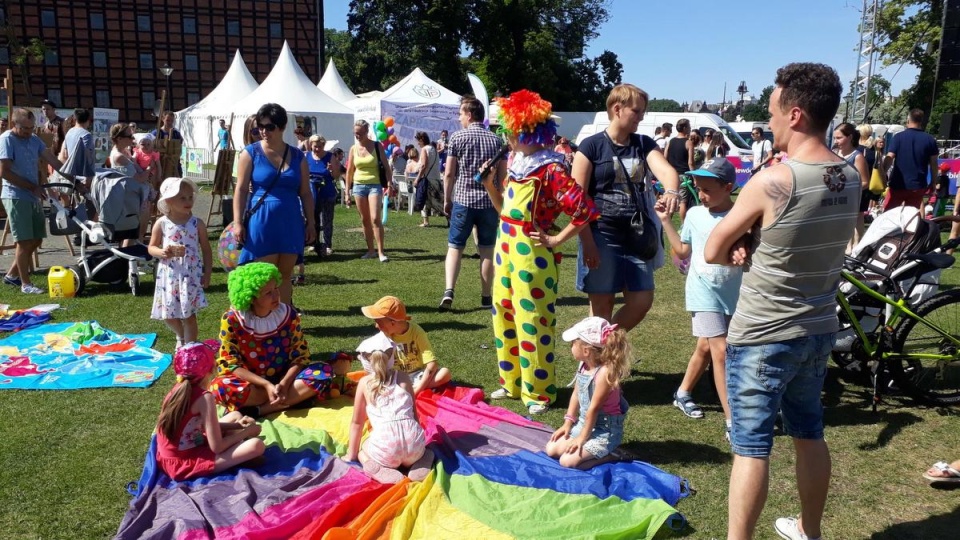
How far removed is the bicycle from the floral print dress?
4499mm

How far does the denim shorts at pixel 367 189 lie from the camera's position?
969 centimetres

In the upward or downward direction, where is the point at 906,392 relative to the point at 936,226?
downward

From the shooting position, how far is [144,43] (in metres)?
52.6

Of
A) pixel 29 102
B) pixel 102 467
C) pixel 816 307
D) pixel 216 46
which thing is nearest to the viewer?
pixel 816 307

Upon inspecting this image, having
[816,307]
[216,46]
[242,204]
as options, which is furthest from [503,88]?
[816,307]

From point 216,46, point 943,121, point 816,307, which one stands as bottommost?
point 816,307

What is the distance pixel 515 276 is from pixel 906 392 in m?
2.69

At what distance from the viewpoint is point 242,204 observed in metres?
5.71

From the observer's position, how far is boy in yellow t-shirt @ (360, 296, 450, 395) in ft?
14.0

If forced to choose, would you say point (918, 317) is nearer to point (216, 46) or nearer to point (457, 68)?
point (457, 68)

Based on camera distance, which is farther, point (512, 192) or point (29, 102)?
point (29, 102)

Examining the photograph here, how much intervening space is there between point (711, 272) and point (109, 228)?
21.8ft

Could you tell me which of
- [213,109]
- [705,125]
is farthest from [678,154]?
[213,109]

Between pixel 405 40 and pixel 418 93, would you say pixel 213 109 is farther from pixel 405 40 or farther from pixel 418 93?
pixel 405 40
